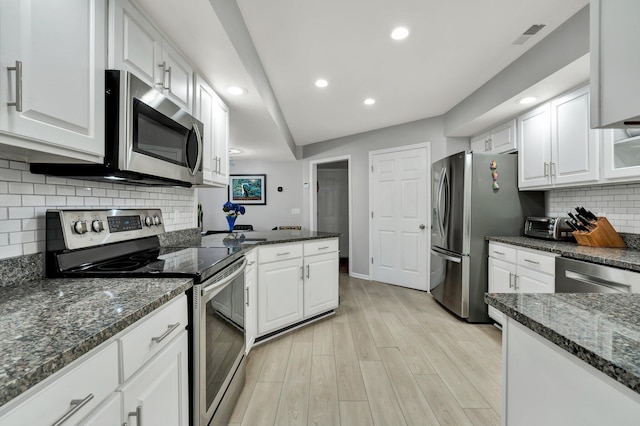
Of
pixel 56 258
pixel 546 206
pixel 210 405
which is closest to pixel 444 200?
pixel 546 206

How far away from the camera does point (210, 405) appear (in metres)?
1.29

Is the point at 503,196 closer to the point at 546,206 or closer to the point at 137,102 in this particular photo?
the point at 546,206

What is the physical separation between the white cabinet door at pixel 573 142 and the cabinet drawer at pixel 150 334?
9.50ft

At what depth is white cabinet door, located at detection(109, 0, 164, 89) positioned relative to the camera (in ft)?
3.95

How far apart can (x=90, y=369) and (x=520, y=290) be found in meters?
2.88

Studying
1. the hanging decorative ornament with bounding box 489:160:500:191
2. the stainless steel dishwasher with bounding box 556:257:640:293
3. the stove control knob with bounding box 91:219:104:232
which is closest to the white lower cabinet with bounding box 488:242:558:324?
the stainless steel dishwasher with bounding box 556:257:640:293

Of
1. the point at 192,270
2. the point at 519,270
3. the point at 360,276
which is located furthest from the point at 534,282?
the point at 360,276

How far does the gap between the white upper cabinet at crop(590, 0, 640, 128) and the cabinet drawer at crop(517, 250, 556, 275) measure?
1.73 m

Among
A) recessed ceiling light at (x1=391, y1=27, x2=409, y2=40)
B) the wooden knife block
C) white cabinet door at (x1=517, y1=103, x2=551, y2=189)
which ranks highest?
recessed ceiling light at (x1=391, y1=27, x2=409, y2=40)

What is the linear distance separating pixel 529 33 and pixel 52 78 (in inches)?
110

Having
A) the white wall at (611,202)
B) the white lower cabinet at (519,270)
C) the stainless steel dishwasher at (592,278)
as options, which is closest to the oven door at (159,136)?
the white lower cabinet at (519,270)

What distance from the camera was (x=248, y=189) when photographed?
582 centimetres

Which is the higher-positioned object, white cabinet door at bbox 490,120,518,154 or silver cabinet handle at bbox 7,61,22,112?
white cabinet door at bbox 490,120,518,154

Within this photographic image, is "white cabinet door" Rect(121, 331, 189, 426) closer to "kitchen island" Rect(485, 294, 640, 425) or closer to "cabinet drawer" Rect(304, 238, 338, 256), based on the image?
"kitchen island" Rect(485, 294, 640, 425)
